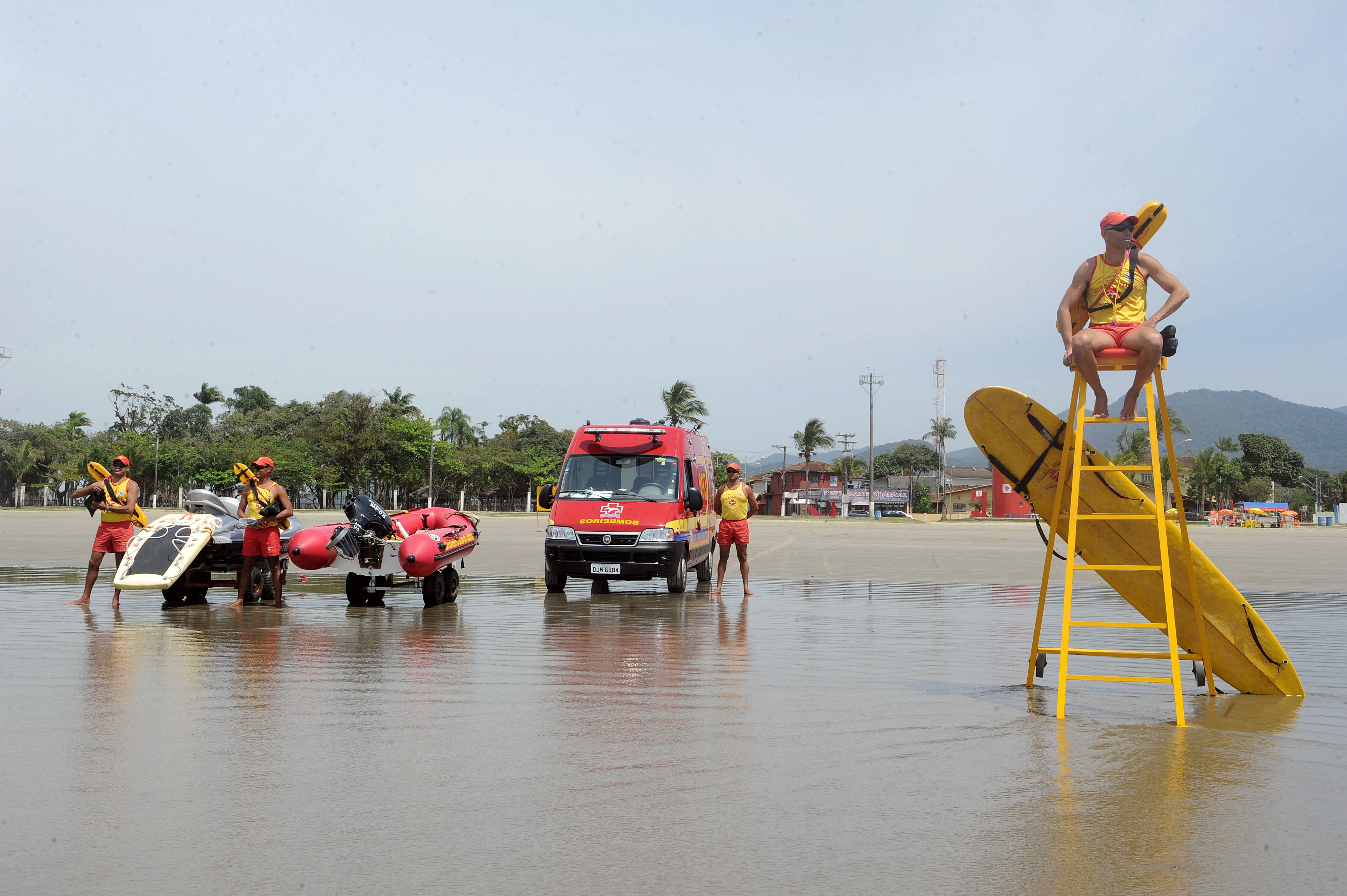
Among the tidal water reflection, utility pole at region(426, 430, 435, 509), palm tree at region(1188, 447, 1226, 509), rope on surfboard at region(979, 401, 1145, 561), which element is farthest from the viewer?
palm tree at region(1188, 447, 1226, 509)

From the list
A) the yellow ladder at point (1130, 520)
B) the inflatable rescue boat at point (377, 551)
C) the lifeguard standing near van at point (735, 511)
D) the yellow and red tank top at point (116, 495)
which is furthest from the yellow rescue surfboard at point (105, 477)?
the yellow ladder at point (1130, 520)

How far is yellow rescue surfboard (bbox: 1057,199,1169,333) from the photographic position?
20.8 ft

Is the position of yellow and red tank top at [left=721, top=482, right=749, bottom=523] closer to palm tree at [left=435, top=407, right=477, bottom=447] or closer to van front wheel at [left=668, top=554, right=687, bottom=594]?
van front wheel at [left=668, top=554, right=687, bottom=594]

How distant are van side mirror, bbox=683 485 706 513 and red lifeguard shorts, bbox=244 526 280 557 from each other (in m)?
5.55

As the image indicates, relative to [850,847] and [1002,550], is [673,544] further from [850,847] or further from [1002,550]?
[1002,550]

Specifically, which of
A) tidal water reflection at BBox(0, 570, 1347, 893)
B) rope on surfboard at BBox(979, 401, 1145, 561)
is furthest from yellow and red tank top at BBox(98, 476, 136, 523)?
rope on surfboard at BBox(979, 401, 1145, 561)

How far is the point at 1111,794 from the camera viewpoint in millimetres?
4332

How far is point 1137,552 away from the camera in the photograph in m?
6.75

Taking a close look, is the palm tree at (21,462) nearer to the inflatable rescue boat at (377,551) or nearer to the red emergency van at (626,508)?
the red emergency van at (626,508)

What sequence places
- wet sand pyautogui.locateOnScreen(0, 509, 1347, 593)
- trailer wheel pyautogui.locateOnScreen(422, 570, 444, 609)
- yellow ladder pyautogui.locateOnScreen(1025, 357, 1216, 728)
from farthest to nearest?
wet sand pyautogui.locateOnScreen(0, 509, 1347, 593), trailer wheel pyautogui.locateOnScreen(422, 570, 444, 609), yellow ladder pyautogui.locateOnScreen(1025, 357, 1216, 728)

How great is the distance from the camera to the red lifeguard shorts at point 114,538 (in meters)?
12.0

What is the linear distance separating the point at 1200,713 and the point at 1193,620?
764mm

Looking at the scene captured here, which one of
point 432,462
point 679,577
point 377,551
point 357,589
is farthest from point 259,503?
point 432,462

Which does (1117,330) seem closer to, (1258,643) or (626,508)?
(1258,643)
